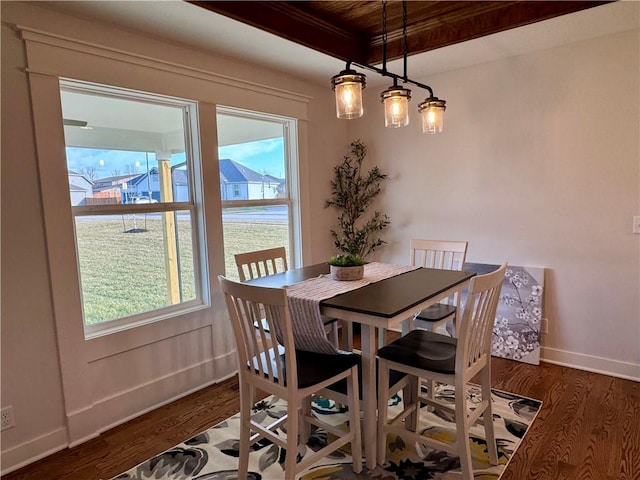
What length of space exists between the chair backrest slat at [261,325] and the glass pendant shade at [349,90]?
0.93m

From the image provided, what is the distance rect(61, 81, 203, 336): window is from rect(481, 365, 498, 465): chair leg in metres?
2.02

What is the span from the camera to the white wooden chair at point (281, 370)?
172cm

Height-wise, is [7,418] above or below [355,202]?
below

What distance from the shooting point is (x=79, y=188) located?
242 centimetres

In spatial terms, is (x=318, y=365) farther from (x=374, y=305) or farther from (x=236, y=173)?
(x=236, y=173)

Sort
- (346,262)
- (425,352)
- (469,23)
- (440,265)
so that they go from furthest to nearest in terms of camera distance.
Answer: (440,265) < (469,23) < (346,262) < (425,352)

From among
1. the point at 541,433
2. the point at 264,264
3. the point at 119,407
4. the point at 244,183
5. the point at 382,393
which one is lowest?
the point at 541,433

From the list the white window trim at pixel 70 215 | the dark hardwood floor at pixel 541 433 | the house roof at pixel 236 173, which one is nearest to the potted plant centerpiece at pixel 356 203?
the house roof at pixel 236 173

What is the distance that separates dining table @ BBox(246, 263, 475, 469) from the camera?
178cm

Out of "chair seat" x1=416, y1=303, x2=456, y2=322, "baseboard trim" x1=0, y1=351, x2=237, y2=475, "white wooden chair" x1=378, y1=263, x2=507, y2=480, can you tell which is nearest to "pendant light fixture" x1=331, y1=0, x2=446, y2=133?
"white wooden chair" x1=378, y1=263, x2=507, y2=480

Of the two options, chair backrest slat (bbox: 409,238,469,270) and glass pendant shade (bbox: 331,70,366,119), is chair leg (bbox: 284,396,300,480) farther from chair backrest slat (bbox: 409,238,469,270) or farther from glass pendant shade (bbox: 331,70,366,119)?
chair backrest slat (bbox: 409,238,469,270)

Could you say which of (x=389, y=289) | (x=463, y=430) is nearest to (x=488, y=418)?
(x=463, y=430)

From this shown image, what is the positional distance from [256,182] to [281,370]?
203 cm

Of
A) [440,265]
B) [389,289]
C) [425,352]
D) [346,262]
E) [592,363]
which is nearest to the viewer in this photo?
[425,352]
